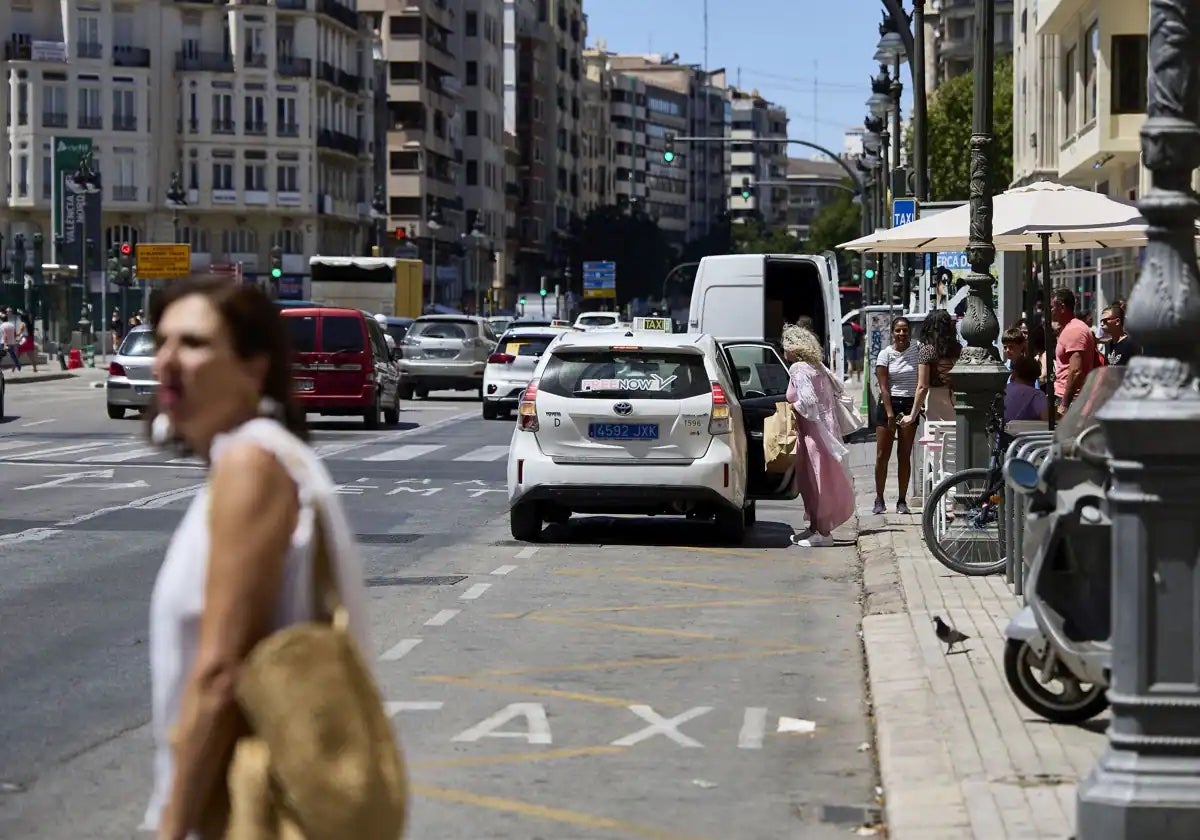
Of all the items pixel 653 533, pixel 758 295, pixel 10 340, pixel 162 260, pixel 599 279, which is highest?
pixel 599 279

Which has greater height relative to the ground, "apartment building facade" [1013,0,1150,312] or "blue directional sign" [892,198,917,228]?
"apartment building facade" [1013,0,1150,312]

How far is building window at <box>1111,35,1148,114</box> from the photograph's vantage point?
4478cm

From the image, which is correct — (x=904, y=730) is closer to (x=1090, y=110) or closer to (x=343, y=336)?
(x=343, y=336)

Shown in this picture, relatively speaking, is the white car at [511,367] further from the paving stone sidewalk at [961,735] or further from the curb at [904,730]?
the paving stone sidewalk at [961,735]

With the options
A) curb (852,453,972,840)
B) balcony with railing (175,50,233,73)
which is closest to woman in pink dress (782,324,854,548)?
curb (852,453,972,840)

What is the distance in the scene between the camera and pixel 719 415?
17.3m

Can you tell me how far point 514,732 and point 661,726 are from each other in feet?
1.99

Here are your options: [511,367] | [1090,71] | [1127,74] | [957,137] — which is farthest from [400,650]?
[957,137]

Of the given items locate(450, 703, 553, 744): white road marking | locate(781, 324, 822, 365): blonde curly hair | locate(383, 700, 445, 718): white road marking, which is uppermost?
locate(781, 324, 822, 365): blonde curly hair

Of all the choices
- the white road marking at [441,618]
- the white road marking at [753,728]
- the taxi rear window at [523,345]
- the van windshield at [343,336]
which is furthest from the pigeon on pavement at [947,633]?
the taxi rear window at [523,345]

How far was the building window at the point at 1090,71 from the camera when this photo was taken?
46.3 m

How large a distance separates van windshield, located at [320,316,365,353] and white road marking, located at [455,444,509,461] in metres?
5.13

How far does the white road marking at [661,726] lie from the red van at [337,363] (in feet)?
85.1

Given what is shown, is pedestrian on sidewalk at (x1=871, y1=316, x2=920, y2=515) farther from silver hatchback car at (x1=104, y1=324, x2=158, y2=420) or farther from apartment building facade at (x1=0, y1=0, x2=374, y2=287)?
apartment building facade at (x1=0, y1=0, x2=374, y2=287)
